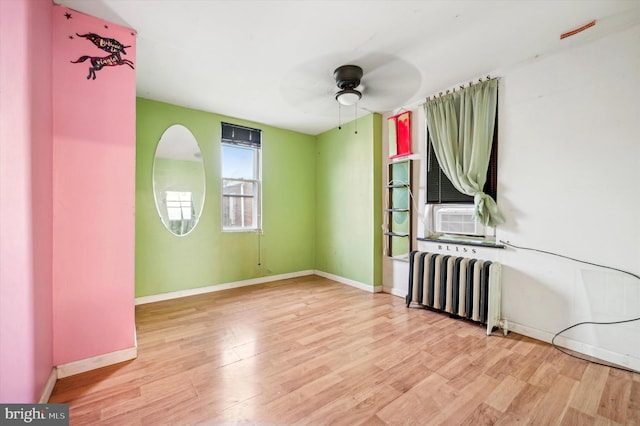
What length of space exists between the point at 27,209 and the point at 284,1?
213 cm

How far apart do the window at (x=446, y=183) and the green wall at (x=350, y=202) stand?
2.87ft

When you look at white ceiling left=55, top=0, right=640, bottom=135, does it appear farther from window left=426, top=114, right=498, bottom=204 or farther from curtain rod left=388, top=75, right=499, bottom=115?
window left=426, top=114, right=498, bottom=204

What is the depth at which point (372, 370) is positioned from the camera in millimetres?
1976

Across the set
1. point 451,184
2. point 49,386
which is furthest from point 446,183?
point 49,386

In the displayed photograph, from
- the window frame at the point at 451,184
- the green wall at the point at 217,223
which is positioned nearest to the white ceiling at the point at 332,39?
the green wall at the point at 217,223

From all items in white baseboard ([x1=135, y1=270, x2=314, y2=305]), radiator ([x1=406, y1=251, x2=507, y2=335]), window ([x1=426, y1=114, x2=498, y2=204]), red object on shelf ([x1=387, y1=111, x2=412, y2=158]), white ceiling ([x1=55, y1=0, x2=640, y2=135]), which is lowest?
white baseboard ([x1=135, y1=270, x2=314, y2=305])

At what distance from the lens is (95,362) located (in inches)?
78.3

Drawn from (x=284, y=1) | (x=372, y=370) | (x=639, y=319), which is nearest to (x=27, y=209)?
(x=284, y=1)

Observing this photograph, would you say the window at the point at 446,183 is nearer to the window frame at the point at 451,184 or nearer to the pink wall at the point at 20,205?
the window frame at the point at 451,184

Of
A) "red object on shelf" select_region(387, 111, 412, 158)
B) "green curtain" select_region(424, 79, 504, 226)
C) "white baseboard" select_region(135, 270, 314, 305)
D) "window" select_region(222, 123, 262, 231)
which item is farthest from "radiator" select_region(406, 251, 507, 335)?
"window" select_region(222, 123, 262, 231)

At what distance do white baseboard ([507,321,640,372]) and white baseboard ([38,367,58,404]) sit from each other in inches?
156

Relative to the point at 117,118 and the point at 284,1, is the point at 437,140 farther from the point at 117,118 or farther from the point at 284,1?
the point at 117,118

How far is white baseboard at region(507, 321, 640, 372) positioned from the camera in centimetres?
201

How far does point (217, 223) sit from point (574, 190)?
4428mm
